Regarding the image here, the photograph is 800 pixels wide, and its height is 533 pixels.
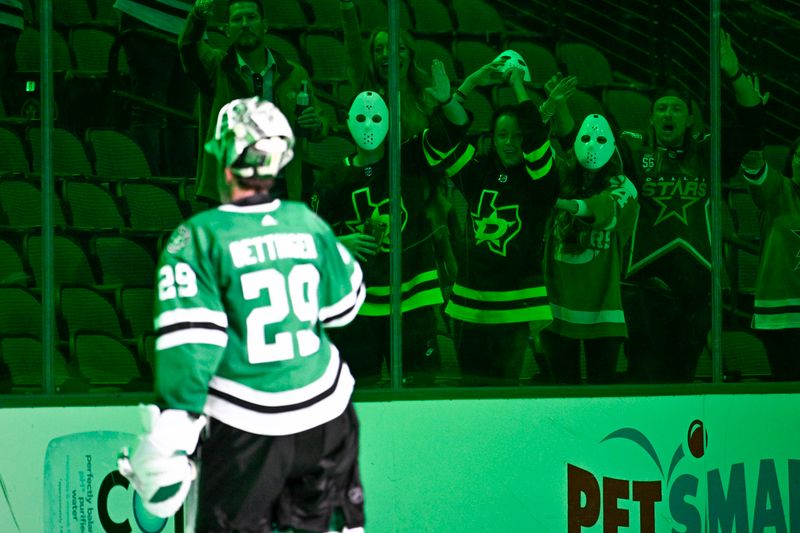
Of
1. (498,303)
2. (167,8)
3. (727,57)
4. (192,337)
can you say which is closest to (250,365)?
(192,337)

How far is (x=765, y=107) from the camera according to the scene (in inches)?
293

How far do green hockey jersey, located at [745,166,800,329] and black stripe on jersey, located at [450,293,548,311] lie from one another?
1.26 meters

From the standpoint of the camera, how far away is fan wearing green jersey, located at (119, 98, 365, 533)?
4.02 metres

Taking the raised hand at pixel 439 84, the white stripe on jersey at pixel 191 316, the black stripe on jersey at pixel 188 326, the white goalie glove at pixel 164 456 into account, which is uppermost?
the raised hand at pixel 439 84

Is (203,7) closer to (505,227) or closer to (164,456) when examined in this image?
(505,227)

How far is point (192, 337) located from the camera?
398cm

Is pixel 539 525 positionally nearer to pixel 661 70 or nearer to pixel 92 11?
pixel 661 70

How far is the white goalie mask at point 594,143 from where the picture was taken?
7128 mm

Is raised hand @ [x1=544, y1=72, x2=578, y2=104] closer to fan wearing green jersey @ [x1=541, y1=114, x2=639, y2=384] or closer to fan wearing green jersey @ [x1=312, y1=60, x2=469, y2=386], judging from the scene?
fan wearing green jersey @ [x1=541, y1=114, x2=639, y2=384]

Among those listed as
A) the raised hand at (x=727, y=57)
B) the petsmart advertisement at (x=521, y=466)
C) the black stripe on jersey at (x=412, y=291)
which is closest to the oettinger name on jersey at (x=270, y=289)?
the petsmart advertisement at (x=521, y=466)

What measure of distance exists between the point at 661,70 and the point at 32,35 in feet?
10.2

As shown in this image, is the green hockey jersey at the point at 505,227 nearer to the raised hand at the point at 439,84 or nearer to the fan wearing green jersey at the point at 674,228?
the raised hand at the point at 439,84

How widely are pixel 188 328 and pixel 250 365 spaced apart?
0.76 ft

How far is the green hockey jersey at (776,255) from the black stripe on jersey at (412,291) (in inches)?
71.3
